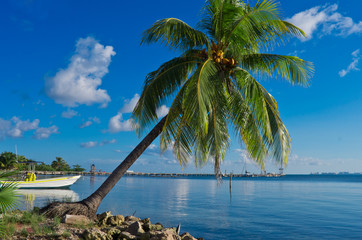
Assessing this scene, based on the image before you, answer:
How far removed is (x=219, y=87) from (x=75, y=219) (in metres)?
6.22

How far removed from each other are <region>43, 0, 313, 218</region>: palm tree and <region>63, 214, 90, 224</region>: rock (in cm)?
37

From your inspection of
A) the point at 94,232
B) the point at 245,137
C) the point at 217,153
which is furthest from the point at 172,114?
the point at 94,232

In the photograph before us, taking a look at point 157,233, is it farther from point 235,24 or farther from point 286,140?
point 235,24

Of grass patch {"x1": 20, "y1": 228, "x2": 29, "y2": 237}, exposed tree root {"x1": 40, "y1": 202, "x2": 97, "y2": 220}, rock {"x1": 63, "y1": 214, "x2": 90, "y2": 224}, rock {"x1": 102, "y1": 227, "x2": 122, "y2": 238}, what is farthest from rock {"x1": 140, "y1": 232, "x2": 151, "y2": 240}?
grass patch {"x1": 20, "y1": 228, "x2": 29, "y2": 237}

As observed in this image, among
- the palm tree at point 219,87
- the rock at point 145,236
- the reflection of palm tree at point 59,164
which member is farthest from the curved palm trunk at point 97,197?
the reflection of palm tree at point 59,164

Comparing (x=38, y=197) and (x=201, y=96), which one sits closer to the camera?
(x=201, y=96)

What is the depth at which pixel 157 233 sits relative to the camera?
26.8ft

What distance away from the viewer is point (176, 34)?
1119cm

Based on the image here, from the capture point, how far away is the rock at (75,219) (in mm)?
8789

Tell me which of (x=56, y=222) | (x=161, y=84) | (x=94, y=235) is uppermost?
(x=161, y=84)

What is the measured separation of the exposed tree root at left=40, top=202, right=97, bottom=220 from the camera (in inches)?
367

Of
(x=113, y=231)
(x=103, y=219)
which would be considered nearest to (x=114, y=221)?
(x=103, y=219)

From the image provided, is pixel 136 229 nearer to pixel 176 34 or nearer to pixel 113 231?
pixel 113 231

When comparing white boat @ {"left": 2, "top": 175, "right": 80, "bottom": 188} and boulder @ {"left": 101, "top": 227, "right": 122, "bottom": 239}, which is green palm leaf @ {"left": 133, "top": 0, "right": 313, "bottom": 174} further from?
white boat @ {"left": 2, "top": 175, "right": 80, "bottom": 188}
